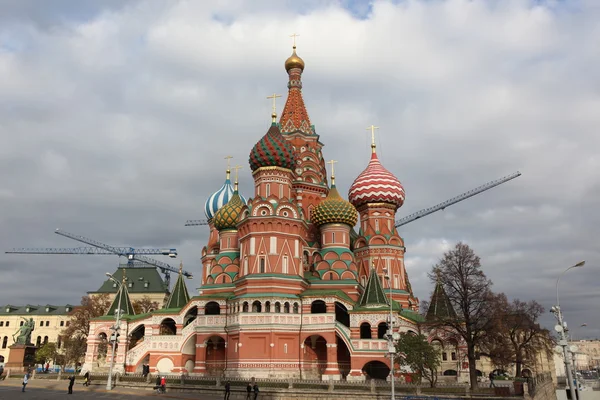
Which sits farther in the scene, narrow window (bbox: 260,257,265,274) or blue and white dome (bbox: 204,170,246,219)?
blue and white dome (bbox: 204,170,246,219)

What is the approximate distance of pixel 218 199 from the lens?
55719 mm

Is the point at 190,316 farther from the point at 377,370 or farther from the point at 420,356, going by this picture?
the point at 420,356

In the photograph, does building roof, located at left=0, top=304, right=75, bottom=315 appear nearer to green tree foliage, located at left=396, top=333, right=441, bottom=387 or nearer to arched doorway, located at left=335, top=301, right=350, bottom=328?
arched doorway, located at left=335, top=301, right=350, bottom=328

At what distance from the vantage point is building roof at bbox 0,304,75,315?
86.1 m

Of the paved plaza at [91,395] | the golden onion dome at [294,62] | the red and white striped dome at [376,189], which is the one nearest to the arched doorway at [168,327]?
the paved plaza at [91,395]

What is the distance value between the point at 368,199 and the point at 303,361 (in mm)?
17374

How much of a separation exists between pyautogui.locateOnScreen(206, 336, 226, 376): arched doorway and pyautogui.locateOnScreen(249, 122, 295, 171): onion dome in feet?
47.6

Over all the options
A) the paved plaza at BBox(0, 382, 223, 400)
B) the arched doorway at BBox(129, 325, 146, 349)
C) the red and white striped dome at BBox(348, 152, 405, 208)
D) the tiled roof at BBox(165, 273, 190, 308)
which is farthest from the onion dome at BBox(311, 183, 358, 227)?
the paved plaza at BBox(0, 382, 223, 400)

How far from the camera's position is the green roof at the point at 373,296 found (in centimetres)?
3788

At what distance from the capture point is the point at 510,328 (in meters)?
41.7

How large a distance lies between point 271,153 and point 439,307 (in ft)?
59.4

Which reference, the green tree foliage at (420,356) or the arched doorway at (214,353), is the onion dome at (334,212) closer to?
the arched doorway at (214,353)

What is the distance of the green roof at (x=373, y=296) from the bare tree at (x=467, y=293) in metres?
5.93

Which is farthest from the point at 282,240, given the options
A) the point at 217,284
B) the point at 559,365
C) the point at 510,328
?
the point at 559,365
